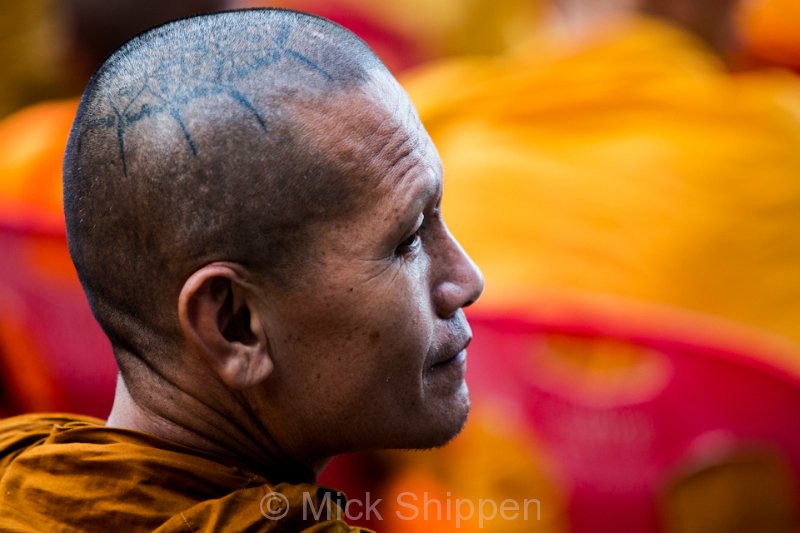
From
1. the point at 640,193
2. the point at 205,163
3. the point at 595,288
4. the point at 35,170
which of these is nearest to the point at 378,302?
the point at 205,163

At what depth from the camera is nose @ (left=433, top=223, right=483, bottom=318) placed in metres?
1.33

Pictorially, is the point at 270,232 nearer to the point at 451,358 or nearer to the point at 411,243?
the point at 411,243

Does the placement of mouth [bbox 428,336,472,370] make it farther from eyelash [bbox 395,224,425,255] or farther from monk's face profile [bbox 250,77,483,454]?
eyelash [bbox 395,224,425,255]

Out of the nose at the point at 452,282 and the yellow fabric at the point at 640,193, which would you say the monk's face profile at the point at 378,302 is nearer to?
the nose at the point at 452,282

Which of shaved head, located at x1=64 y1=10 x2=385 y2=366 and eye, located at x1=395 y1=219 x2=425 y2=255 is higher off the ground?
shaved head, located at x1=64 y1=10 x2=385 y2=366

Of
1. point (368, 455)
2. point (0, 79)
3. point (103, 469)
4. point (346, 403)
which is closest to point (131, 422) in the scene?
point (103, 469)

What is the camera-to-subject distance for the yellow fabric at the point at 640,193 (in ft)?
8.86

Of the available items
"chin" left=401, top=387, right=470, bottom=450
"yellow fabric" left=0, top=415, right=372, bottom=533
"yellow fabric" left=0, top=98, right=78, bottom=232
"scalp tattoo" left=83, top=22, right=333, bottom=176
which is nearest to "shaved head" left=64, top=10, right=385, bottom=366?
"scalp tattoo" left=83, top=22, right=333, bottom=176

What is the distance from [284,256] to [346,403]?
0.18 metres

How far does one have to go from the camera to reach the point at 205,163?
1196 millimetres

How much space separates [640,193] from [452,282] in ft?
4.93

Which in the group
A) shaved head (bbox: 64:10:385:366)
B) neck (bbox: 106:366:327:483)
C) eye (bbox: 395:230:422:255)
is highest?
shaved head (bbox: 64:10:385:366)

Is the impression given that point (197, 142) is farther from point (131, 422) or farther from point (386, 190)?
point (131, 422)

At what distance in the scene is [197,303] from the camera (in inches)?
48.3
